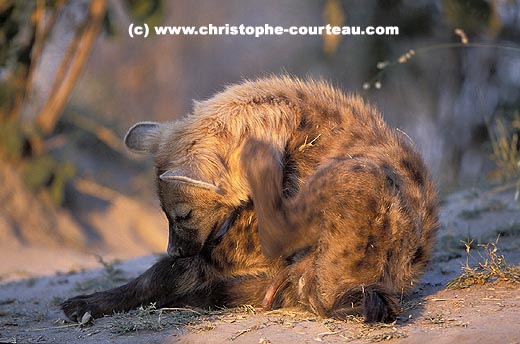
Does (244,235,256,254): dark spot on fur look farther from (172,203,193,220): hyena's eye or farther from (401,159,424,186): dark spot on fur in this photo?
(401,159,424,186): dark spot on fur

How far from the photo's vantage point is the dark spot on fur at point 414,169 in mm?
3221

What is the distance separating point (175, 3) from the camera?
13.7m

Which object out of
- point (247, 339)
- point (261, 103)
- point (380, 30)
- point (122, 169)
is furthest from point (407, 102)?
point (247, 339)

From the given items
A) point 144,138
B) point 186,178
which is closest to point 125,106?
point 144,138

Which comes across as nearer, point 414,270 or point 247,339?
point 247,339

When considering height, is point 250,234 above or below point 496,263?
above

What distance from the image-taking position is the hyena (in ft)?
9.75

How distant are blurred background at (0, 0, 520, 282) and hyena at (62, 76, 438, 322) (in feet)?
6.82

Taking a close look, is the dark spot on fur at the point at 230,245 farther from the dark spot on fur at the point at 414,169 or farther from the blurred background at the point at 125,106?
the blurred background at the point at 125,106

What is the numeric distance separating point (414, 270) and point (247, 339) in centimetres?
79

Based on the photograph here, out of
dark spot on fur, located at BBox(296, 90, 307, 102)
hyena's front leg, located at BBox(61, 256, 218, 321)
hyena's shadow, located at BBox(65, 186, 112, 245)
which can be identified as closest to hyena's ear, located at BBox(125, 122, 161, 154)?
hyena's front leg, located at BBox(61, 256, 218, 321)

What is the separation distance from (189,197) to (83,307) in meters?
0.67

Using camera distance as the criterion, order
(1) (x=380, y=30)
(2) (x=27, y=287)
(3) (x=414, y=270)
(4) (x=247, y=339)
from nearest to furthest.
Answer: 1. (4) (x=247, y=339)
2. (3) (x=414, y=270)
3. (2) (x=27, y=287)
4. (1) (x=380, y=30)

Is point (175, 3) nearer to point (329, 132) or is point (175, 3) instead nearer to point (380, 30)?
point (380, 30)
